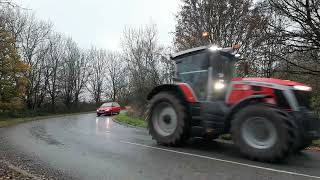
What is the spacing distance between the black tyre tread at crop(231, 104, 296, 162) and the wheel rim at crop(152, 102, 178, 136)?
2346 millimetres

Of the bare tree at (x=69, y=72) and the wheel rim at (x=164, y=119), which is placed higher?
the bare tree at (x=69, y=72)

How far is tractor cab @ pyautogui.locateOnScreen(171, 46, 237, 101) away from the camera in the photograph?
10.6 m

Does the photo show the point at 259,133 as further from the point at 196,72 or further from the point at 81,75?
the point at 81,75

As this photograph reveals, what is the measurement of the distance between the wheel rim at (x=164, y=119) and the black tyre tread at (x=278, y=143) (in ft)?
7.70

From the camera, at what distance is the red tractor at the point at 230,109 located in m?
8.59

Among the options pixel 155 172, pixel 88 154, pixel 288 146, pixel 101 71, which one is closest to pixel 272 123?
pixel 288 146

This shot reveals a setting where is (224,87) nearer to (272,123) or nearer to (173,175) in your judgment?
(272,123)

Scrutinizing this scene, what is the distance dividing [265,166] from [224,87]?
9.57 ft

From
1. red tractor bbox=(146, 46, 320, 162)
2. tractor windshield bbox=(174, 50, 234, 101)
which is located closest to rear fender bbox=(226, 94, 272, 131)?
red tractor bbox=(146, 46, 320, 162)

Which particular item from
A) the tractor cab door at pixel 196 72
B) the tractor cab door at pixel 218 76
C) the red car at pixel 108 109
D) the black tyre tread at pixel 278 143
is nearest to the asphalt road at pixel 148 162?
the black tyre tread at pixel 278 143

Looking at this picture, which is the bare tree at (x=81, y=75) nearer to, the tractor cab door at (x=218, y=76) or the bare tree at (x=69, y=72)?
the bare tree at (x=69, y=72)

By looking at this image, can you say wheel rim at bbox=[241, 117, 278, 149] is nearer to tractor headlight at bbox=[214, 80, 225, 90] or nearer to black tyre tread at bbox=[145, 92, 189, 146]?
tractor headlight at bbox=[214, 80, 225, 90]

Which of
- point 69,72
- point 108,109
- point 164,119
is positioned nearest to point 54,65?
point 69,72

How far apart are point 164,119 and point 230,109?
2.59 meters
